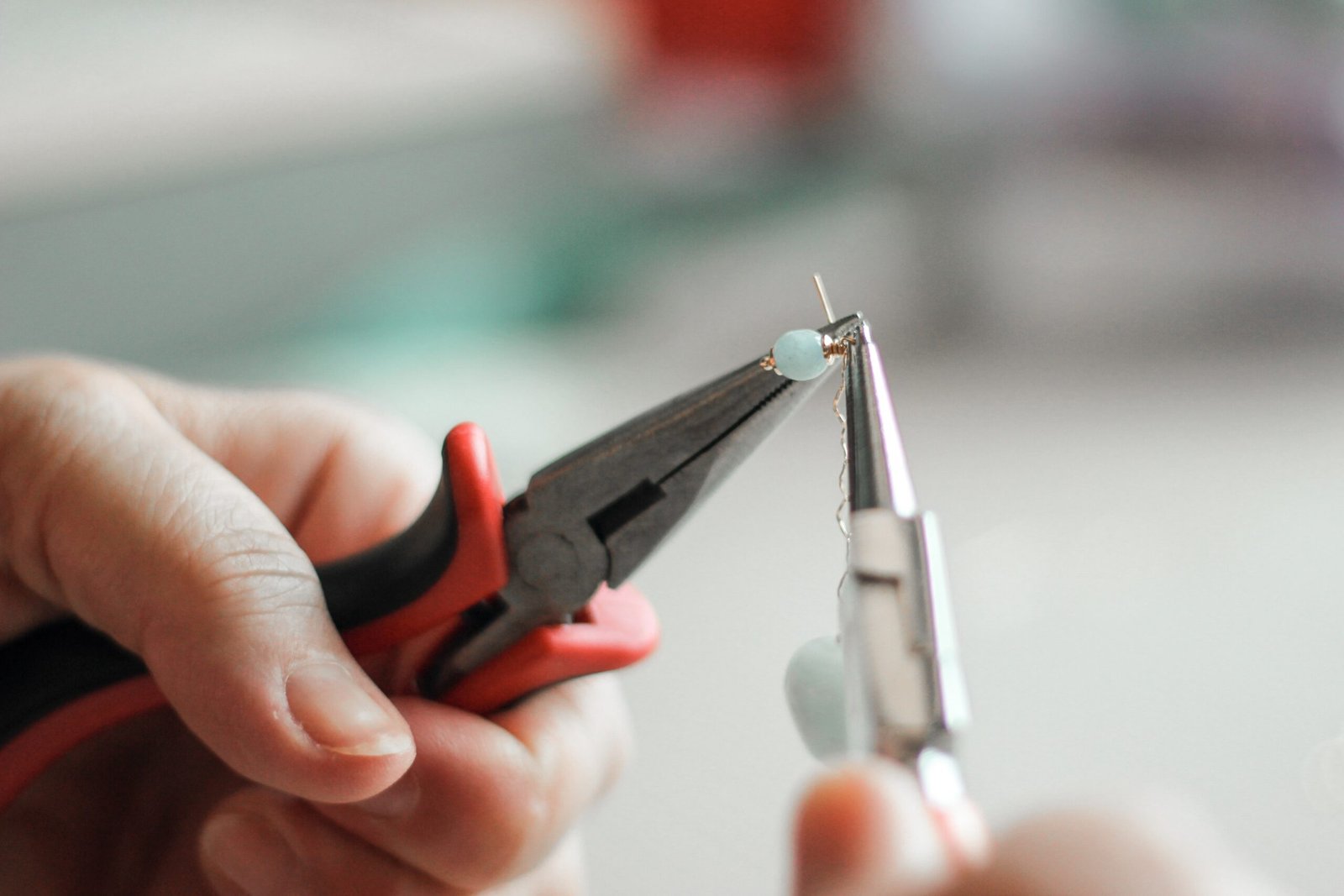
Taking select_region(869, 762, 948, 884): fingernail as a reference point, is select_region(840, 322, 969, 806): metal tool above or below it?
above

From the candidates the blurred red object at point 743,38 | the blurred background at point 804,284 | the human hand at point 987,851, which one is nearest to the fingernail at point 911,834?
the human hand at point 987,851

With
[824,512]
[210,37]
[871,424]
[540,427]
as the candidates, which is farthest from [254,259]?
[871,424]

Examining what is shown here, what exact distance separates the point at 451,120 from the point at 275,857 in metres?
1.04

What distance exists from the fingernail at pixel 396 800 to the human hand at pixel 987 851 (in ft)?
0.93

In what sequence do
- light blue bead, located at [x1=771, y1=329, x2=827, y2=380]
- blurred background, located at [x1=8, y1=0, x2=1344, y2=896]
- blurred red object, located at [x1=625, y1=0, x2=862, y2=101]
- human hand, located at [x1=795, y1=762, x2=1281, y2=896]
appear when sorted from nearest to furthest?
human hand, located at [x1=795, y1=762, x2=1281, y2=896] → light blue bead, located at [x1=771, y1=329, x2=827, y2=380] → blurred background, located at [x1=8, y1=0, x2=1344, y2=896] → blurred red object, located at [x1=625, y1=0, x2=862, y2=101]

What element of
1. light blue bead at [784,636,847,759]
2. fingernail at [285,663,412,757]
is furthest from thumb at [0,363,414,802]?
light blue bead at [784,636,847,759]

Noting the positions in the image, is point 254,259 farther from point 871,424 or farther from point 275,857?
point 871,424

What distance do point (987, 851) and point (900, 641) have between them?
0.07 meters

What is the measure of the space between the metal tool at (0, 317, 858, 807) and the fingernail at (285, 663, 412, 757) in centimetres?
3

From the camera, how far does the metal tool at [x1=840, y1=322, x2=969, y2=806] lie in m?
0.28

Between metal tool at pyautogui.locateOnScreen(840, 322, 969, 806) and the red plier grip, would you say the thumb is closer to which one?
the red plier grip

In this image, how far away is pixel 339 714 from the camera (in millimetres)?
408

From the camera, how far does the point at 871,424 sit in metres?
0.36

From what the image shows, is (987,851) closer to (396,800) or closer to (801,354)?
(801,354)
